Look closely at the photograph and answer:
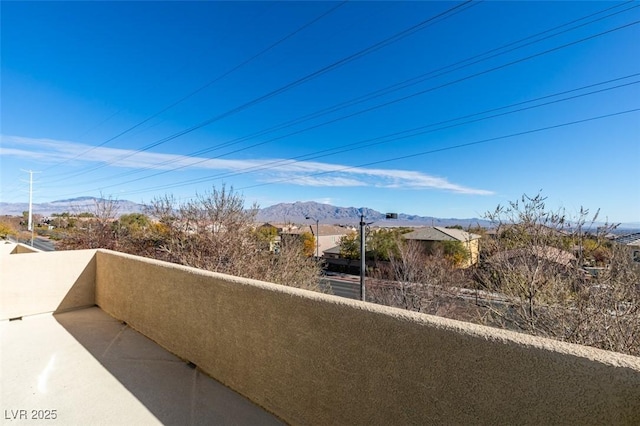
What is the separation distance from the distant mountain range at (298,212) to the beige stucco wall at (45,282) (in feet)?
18.4

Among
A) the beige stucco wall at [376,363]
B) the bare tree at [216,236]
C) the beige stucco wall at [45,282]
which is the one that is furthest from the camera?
the bare tree at [216,236]

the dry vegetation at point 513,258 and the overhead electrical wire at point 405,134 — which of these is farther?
the overhead electrical wire at point 405,134

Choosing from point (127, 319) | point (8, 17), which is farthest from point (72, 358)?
point (8, 17)

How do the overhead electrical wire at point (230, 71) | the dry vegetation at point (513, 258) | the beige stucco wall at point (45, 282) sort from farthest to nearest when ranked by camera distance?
Answer: the overhead electrical wire at point (230, 71) → the beige stucco wall at point (45, 282) → the dry vegetation at point (513, 258)

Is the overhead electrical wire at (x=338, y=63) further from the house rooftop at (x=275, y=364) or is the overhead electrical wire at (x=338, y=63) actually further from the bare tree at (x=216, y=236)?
the house rooftop at (x=275, y=364)

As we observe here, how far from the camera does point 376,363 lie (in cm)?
196

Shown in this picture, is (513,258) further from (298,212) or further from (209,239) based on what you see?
(298,212)

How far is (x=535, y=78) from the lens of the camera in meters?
14.7

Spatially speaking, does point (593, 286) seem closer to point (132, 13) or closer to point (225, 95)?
point (132, 13)

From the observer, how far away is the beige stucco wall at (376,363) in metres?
1.30

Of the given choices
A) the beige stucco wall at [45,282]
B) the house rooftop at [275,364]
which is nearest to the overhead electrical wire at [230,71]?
the beige stucco wall at [45,282]

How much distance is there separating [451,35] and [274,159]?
21.8 metres

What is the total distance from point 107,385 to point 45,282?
3.67 m

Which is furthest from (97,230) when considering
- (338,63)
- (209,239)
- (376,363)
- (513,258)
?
(513,258)
